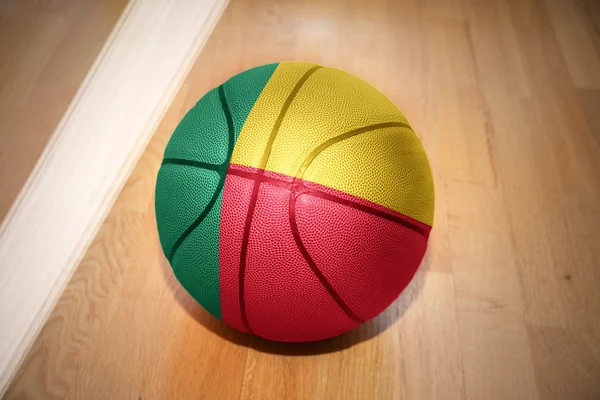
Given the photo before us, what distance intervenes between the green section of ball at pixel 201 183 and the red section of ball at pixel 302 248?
4 centimetres

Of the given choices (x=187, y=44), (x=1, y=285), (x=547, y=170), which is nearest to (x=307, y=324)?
(x=1, y=285)

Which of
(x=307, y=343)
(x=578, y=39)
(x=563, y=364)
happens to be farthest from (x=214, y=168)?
(x=578, y=39)

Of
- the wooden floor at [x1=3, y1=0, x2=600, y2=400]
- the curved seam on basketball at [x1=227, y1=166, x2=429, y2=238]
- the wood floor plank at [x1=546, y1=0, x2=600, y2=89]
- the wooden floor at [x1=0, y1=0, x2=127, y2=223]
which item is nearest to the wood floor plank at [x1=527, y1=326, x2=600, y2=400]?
the wooden floor at [x1=3, y1=0, x2=600, y2=400]

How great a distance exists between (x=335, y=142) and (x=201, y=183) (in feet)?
1.04

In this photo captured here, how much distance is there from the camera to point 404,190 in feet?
3.87

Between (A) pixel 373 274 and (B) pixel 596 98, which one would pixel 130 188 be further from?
(B) pixel 596 98

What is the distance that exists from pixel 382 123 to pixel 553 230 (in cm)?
89

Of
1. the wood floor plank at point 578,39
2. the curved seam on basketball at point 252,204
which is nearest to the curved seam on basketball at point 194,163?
the curved seam on basketball at point 252,204

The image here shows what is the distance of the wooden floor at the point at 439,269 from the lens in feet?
4.66

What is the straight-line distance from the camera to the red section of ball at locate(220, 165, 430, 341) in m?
1.10

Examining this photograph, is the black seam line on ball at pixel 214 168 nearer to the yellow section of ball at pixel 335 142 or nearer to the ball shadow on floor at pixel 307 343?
the yellow section of ball at pixel 335 142

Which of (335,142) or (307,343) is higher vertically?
(335,142)

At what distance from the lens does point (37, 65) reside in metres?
2.23

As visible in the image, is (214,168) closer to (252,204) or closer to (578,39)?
(252,204)
